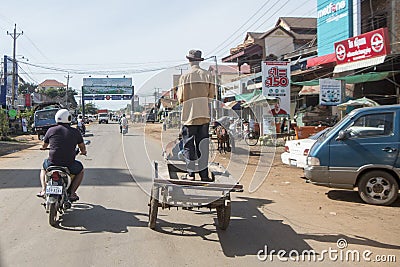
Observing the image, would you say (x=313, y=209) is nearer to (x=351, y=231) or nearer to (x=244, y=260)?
(x=351, y=231)

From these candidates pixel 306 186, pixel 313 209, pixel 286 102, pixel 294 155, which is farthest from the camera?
pixel 286 102

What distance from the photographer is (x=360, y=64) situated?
1750 cm

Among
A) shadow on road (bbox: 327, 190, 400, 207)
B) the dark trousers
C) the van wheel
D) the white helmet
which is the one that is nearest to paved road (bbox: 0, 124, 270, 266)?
the dark trousers

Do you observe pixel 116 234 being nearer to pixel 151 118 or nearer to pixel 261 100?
pixel 151 118

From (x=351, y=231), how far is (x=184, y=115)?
297 cm

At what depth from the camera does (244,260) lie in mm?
4891

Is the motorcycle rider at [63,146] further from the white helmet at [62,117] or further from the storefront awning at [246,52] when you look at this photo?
the storefront awning at [246,52]

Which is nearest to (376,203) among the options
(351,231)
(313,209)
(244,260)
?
(313,209)

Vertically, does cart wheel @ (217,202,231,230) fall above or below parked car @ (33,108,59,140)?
below

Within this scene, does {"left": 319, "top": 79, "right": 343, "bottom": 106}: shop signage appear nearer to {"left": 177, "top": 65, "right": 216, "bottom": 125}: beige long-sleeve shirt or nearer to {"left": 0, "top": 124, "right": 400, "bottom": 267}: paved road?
{"left": 0, "top": 124, "right": 400, "bottom": 267}: paved road

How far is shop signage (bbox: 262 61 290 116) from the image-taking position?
19.1m

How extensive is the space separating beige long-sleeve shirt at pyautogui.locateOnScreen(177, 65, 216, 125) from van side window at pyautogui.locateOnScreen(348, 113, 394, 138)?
364 centimetres

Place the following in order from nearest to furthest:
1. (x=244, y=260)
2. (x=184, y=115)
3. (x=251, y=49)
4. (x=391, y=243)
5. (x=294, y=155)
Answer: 1. (x=244, y=260)
2. (x=391, y=243)
3. (x=184, y=115)
4. (x=294, y=155)
5. (x=251, y=49)

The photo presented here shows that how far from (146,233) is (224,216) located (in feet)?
3.66
